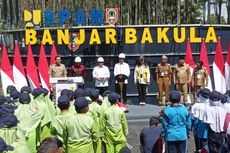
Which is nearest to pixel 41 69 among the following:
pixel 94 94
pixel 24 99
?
pixel 94 94

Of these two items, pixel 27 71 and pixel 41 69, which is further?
pixel 41 69

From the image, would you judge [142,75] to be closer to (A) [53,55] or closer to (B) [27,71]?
(A) [53,55]

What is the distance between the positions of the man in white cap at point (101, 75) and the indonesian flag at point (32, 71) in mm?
1959

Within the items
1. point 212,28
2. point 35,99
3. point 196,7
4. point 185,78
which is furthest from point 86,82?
point 196,7

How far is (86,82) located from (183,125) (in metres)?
10.2

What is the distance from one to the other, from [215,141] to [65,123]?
323 cm

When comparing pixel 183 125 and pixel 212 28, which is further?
pixel 212 28

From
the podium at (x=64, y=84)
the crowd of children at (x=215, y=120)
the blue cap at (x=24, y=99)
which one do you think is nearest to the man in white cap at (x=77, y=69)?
the podium at (x=64, y=84)

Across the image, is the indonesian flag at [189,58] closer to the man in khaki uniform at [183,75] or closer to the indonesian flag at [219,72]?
the man in khaki uniform at [183,75]

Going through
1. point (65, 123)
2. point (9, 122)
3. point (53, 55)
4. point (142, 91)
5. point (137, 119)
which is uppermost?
point (53, 55)

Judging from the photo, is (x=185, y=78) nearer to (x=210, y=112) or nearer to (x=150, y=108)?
(x=150, y=108)

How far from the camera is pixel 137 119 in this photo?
17.4 metres

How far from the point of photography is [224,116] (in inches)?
416

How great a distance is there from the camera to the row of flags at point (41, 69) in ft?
58.7
